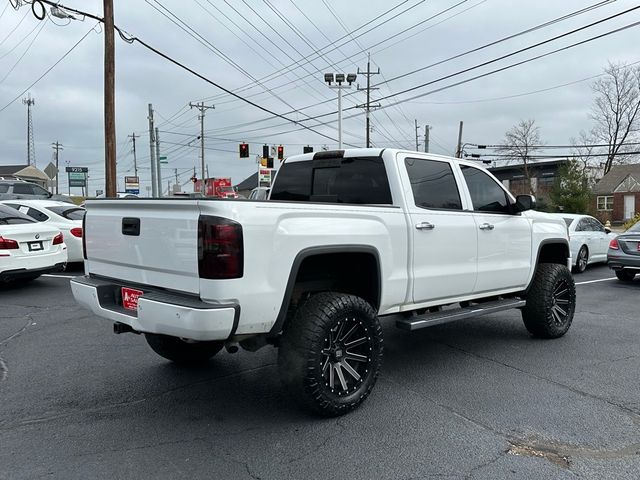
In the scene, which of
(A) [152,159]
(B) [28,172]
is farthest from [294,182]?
(B) [28,172]

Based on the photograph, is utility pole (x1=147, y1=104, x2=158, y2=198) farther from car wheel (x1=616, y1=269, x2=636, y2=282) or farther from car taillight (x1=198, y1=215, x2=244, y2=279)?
car taillight (x1=198, y1=215, x2=244, y2=279)

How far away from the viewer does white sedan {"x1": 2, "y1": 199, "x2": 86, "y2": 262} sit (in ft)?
34.3

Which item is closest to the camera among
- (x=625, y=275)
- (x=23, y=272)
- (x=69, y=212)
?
(x=23, y=272)

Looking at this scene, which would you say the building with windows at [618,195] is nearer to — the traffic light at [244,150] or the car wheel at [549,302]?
the traffic light at [244,150]

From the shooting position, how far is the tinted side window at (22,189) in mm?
20391

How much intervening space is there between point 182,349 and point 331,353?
5.85 ft

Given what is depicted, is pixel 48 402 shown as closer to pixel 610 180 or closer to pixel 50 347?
pixel 50 347

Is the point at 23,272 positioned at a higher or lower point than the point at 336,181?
lower

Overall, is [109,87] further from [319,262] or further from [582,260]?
[582,260]

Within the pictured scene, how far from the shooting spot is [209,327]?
3186 mm

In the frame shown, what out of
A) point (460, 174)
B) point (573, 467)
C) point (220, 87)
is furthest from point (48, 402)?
point (220, 87)

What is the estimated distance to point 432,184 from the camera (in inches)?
195

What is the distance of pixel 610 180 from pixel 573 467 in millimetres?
61879

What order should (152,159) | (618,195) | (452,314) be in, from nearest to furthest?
(452,314) < (152,159) < (618,195)
